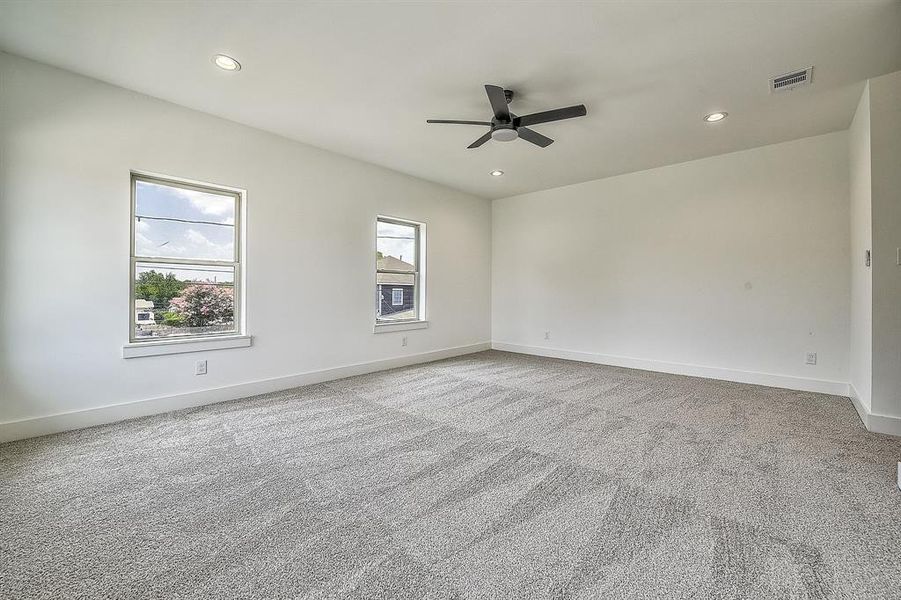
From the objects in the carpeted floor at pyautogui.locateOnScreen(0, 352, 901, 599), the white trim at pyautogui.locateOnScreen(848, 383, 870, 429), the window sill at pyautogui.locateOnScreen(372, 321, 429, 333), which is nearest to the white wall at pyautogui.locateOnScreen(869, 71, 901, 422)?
the white trim at pyautogui.locateOnScreen(848, 383, 870, 429)

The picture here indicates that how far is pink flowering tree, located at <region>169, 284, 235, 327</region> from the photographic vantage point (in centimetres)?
357

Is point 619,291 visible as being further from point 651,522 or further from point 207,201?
point 207,201

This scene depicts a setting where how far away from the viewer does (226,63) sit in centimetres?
276

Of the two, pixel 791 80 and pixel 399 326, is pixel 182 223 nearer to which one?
pixel 399 326

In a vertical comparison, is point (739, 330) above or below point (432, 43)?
below

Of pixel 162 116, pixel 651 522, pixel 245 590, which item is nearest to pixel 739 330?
pixel 651 522

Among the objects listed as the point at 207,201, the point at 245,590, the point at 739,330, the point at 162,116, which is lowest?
the point at 245,590

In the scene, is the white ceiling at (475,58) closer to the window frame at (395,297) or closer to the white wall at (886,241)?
the white wall at (886,241)

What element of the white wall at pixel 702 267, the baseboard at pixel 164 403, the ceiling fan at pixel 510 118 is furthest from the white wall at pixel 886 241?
the baseboard at pixel 164 403

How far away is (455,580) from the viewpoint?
1.42m

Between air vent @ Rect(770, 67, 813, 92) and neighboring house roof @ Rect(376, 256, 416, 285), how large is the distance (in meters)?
4.25

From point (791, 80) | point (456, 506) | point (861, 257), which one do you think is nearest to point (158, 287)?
point (456, 506)

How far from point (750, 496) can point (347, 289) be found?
13.3 feet

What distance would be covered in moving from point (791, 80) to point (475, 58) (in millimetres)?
2428
